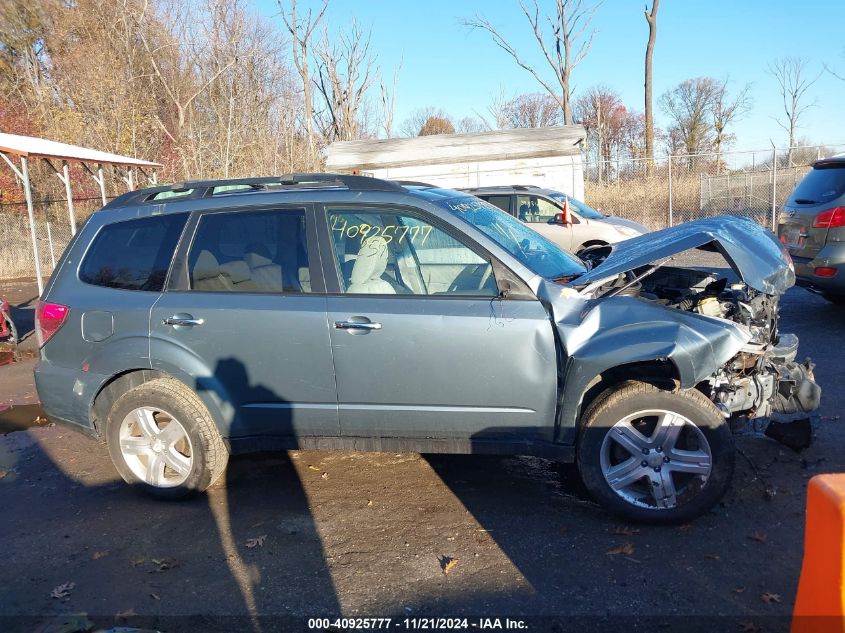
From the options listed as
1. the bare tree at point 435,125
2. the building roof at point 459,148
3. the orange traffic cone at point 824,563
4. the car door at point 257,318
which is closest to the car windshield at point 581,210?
the building roof at point 459,148

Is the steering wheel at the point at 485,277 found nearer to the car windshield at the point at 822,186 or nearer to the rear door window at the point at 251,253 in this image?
the rear door window at the point at 251,253

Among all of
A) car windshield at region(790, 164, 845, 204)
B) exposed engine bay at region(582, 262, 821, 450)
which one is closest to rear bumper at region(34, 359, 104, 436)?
exposed engine bay at region(582, 262, 821, 450)

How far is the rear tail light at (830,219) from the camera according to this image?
7191 millimetres

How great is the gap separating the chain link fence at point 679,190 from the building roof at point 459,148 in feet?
7.40

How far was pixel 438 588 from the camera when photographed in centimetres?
330

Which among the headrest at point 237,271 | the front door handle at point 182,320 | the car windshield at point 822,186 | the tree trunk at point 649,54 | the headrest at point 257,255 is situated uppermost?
the tree trunk at point 649,54

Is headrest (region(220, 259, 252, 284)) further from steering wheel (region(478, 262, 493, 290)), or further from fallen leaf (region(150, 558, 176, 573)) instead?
fallen leaf (region(150, 558, 176, 573))

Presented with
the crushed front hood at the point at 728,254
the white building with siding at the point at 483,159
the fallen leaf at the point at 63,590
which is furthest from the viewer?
the white building with siding at the point at 483,159

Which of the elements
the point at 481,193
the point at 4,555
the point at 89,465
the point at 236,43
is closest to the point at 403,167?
the point at 481,193

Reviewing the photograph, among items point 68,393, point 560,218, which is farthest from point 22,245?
point 68,393

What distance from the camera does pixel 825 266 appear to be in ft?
23.9

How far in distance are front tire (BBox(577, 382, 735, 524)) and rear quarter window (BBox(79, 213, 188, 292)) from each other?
285 centimetres

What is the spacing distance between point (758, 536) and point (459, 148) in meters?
16.1

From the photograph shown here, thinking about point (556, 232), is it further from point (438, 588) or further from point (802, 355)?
point (438, 588)
